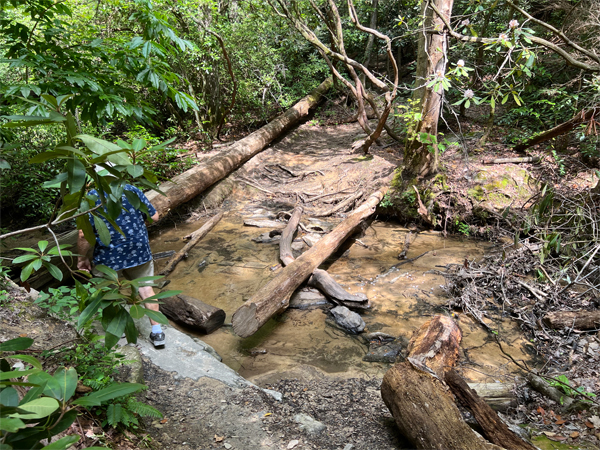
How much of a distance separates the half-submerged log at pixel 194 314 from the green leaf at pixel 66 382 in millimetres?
2715

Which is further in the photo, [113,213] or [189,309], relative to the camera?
[189,309]

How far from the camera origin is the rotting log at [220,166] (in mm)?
6289

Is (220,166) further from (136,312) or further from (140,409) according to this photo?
Answer: (136,312)

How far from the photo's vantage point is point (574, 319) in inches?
135

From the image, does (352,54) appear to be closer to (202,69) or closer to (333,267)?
(202,69)

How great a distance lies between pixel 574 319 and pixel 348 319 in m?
2.20

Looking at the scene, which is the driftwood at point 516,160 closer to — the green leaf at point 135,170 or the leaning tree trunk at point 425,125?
the leaning tree trunk at point 425,125

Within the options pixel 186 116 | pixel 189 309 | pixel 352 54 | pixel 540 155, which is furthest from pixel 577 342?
pixel 352 54

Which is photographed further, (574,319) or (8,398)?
(574,319)

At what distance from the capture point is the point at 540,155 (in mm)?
6789

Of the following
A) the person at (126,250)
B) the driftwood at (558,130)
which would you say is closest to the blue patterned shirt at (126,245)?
the person at (126,250)

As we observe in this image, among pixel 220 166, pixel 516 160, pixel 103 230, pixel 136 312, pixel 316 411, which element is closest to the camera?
pixel 136 312

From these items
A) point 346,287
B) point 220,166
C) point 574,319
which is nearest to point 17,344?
point 346,287

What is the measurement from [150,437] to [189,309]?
6.09 feet
